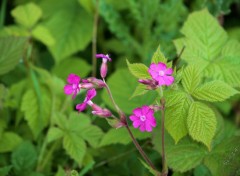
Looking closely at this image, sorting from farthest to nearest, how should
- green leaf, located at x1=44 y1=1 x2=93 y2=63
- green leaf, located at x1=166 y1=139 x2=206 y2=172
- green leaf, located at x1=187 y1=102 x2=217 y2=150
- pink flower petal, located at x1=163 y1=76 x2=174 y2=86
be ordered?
1. green leaf, located at x1=44 y1=1 x2=93 y2=63
2. green leaf, located at x1=166 y1=139 x2=206 y2=172
3. green leaf, located at x1=187 y1=102 x2=217 y2=150
4. pink flower petal, located at x1=163 y1=76 x2=174 y2=86

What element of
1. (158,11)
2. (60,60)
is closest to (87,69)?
(60,60)

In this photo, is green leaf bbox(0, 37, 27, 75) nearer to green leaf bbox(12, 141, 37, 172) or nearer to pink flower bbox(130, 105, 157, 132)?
green leaf bbox(12, 141, 37, 172)

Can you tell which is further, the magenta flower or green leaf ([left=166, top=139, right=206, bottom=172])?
green leaf ([left=166, top=139, right=206, bottom=172])

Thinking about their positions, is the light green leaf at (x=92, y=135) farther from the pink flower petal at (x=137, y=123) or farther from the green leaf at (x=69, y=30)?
the green leaf at (x=69, y=30)

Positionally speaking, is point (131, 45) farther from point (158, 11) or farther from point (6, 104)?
point (6, 104)

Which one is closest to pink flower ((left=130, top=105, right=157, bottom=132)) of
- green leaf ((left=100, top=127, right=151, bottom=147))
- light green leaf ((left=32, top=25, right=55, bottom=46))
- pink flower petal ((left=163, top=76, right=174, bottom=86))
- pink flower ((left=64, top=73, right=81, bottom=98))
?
pink flower petal ((left=163, top=76, right=174, bottom=86))

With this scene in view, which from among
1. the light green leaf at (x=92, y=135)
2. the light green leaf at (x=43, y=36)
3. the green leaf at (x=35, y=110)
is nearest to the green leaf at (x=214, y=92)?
the light green leaf at (x=92, y=135)

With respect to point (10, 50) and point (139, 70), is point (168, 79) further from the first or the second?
point (10, 50)
